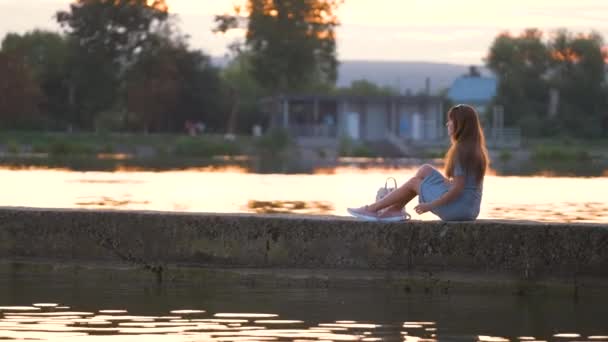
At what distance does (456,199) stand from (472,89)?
149845mm

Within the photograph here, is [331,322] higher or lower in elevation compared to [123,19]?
lower

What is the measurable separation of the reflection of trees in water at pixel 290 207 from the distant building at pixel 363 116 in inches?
2368

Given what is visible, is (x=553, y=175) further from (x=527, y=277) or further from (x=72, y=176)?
(x=527, y=277)

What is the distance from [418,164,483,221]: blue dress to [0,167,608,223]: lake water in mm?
9775

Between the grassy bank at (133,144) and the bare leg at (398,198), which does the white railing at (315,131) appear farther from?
the bare leg at (398,198)

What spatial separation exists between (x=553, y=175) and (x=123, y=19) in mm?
51813

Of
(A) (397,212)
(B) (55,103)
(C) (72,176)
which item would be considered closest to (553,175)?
(C) (72,176)

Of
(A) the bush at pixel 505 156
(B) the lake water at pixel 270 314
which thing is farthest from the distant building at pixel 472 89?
(B) the lake water at pixel 270 314

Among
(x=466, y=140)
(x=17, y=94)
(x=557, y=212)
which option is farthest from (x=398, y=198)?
(x=17, y=94)

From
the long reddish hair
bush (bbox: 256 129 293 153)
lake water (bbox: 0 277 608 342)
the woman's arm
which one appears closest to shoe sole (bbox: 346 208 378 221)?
the woman's arm

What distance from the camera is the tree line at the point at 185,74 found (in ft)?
308

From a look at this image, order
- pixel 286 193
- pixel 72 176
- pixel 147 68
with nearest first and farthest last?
pixel 286 193, pixel 72 176, pixel 147 68

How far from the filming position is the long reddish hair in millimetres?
12758

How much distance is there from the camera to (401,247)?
1275cm
